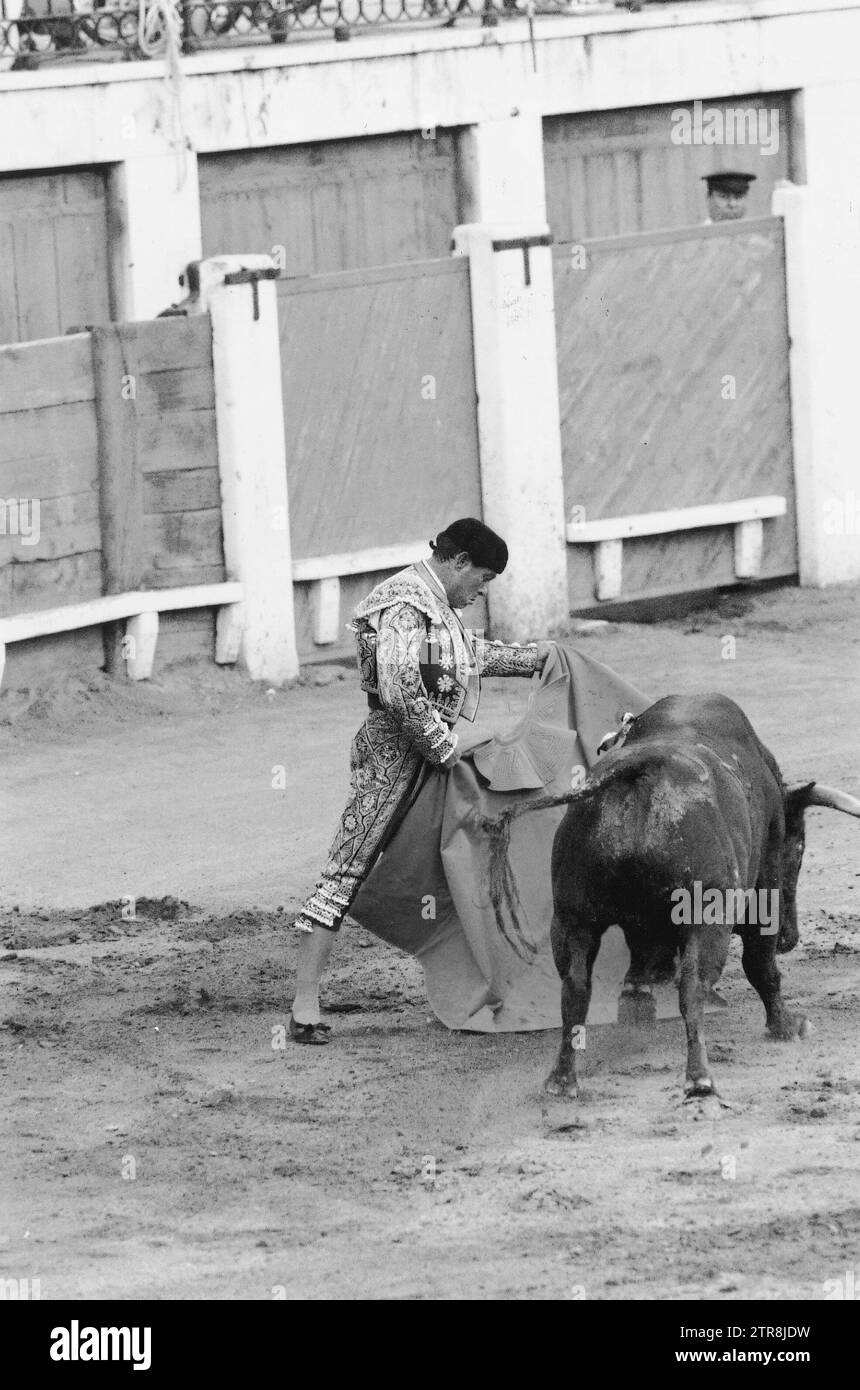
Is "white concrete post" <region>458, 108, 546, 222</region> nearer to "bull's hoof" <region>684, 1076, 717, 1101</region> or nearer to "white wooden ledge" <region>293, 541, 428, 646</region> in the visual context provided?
"white wooden ledge" <region>293, 541, 428, 646</region>

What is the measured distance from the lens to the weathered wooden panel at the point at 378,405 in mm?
11297

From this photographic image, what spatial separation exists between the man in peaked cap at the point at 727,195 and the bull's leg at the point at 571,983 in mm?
7780

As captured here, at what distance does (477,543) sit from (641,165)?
333 inches

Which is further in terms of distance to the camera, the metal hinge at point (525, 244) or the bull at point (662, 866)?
the metal hinge at point (525, 244)

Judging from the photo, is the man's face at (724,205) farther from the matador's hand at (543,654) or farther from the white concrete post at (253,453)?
the matador's hand at (543,654)

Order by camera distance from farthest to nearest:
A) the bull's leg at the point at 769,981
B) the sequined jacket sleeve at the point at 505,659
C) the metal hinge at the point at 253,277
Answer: the metal hinge at the point at 253,277
the sequined jacket sleeve at the point at 505,659
the bull's leg at the point at 769,981

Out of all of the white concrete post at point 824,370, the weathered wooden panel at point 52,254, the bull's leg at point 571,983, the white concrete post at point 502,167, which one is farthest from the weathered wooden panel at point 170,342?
the bull's leg at point 571,983

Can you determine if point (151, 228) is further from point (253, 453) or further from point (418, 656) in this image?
point (418, 656)

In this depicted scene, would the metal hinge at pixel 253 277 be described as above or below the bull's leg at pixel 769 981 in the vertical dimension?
above

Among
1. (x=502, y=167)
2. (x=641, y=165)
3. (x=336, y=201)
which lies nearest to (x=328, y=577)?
(x=336, y=201)

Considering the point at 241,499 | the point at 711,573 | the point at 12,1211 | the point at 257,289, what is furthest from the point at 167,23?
the point at 12,1211

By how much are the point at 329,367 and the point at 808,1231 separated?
23.4 feet

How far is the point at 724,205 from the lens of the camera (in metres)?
12.8

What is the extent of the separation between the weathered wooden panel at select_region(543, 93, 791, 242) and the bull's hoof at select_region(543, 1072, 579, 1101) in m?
8.88
